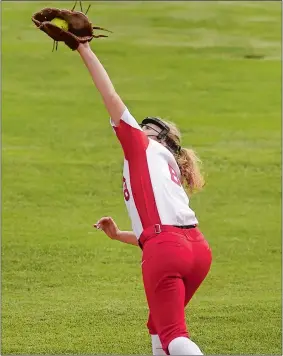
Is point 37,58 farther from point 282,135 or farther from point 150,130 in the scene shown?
point 150,130

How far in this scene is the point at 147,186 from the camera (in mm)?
5645

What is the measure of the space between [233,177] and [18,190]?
321 cm

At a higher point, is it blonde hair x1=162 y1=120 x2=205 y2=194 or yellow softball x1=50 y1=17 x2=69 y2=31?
yellow softball x1=50 y1=17 x2=69 y2=31

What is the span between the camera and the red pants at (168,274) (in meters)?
5.42

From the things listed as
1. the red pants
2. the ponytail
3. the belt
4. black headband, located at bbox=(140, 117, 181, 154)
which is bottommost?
the red pants

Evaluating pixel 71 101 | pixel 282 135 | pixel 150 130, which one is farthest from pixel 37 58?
pixel 150 130

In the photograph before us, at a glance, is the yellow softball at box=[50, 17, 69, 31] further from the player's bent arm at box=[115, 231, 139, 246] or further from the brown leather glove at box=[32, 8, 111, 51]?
the player's bent arm at box=[115, 231, 139, 246]

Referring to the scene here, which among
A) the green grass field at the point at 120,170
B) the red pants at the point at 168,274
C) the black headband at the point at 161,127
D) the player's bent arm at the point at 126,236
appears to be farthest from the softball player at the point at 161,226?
the green grass field at the point at 120,170

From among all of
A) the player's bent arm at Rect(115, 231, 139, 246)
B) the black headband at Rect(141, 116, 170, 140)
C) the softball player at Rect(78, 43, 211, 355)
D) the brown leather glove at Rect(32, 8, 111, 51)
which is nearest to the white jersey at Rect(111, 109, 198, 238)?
the softball player at Rect(78, 43, 211, 355)

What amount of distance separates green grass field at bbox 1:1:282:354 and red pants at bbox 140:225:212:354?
2.10 meters

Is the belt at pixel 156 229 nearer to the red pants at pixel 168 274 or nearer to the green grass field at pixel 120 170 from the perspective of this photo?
the red pants at pixel 168 274

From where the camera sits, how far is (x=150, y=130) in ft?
19.8

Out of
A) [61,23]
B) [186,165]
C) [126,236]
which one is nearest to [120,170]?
[126,236]

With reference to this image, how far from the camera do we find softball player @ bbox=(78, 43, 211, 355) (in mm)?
5426
